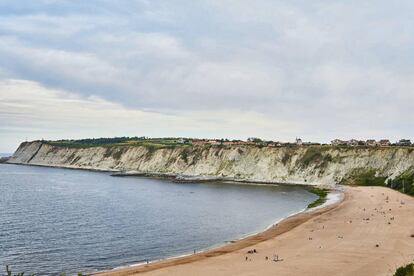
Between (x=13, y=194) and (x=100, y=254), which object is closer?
(x=100, y=254)

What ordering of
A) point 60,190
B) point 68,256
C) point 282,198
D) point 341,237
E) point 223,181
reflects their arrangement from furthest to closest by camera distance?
point 223,181 → point 60,190 → point 282,198 → point 341,237 → point 68,256

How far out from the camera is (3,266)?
34.2 metres

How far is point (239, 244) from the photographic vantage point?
1665 inches

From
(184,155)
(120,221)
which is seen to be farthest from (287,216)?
(184,155)

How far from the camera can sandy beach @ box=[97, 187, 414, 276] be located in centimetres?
3200

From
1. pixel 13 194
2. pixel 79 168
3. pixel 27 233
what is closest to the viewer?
pixel 27 233

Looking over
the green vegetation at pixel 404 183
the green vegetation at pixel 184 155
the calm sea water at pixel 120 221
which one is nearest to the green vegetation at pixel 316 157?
the calm sea water at pixel 120 221

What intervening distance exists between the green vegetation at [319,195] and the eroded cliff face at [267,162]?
13563 millimetres

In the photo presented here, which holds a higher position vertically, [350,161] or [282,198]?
[350,161]

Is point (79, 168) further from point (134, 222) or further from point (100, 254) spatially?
point (100, 254)

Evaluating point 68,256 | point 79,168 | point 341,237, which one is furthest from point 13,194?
point 79,168

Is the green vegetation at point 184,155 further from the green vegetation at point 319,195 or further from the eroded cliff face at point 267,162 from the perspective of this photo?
the green vegetation at point 319,195

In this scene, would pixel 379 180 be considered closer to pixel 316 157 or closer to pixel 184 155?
pixel 316 157

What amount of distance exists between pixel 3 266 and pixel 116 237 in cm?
1291
